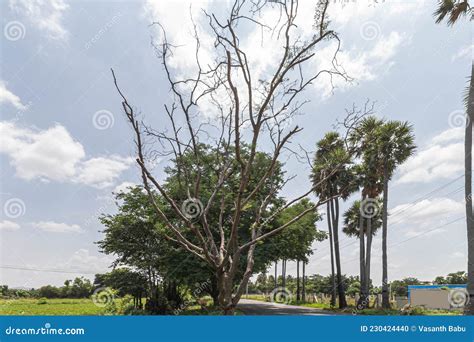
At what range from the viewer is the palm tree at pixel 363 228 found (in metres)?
27.0

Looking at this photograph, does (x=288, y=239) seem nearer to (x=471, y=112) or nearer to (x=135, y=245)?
(x=135, y=245)

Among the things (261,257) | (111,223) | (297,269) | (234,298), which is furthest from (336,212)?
(234,298)

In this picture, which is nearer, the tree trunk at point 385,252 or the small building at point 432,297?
the tree trunk at point 385,252

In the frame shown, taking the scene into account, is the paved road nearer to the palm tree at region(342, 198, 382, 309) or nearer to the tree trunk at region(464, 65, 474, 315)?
the palm tree at region(342, 198, 382, 309)

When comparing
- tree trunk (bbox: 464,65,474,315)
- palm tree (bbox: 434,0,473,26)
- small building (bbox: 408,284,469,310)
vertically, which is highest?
palm tree (bbox: 434,0,473,26)

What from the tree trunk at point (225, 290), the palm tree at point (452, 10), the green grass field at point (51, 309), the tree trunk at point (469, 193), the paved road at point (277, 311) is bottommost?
the green grass field at point (51, 309)

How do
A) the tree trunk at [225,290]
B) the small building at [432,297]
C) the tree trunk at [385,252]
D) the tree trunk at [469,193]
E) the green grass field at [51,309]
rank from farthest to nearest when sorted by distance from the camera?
the small building at [432,297], the tree trunk at [385,252], the green grass field at [51,309], the tree trunk at [469,193], the tree trunk at [225,290]

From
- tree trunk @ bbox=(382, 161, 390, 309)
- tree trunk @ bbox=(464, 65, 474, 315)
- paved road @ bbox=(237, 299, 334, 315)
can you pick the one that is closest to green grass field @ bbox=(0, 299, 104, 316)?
paved road @ bbox=(237, 299, 334, 315)

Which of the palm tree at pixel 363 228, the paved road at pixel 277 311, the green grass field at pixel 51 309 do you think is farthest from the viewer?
the palm tree at pixel 363 228

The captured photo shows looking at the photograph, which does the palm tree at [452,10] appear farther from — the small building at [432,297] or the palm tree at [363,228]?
the small building at [432,297]

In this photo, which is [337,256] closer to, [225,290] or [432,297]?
[432,297]

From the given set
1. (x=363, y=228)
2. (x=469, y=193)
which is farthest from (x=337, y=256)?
(x=469, y=193)

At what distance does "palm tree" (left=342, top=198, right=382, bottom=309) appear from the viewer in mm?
27042

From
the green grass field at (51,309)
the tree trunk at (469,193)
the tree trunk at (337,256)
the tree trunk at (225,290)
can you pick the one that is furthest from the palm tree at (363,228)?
the tree trunk at (225,290)
